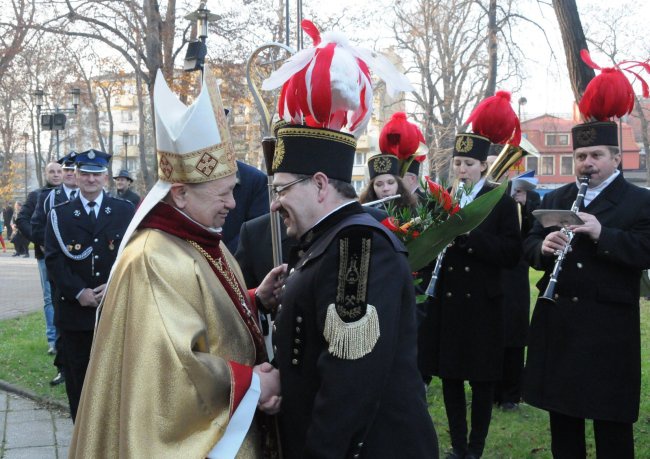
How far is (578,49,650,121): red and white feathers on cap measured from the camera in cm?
464

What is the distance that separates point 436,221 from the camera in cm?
370

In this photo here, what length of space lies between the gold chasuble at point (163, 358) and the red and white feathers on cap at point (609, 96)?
9.11 feet

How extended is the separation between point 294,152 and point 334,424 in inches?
40.6

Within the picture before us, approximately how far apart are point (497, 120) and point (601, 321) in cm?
189

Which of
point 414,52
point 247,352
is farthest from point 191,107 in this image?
point 414,52

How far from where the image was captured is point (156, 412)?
2762 mm

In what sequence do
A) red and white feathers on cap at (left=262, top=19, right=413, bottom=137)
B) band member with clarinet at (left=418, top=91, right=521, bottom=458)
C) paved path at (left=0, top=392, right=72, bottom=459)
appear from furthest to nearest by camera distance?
1. paved path at (left=0, top=392, right=72, bottom=459)
2. band member with clarinet at (left=418, top=91, right=521, bottom=458)
3. red and white feathers on cap at (left=262, top=19, right=413, bottom=137)

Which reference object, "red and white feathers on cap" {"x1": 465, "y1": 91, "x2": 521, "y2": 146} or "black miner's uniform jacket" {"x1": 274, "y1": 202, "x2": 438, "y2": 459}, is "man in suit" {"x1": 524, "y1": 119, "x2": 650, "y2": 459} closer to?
"red and white feathers on cap" {"x1": 465, "y1": 91, "x2": 521, "y2": 146}


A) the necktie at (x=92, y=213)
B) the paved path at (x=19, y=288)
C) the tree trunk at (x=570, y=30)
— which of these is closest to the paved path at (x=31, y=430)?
the necktie at (x=92, y=213)

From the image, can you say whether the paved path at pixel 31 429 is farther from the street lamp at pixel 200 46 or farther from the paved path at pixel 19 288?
the street lamp at pixel 200 46


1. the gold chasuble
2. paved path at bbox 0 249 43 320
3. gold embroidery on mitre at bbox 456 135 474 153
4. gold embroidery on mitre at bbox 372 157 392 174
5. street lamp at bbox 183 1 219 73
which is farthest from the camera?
paved path at bbox 0 249 43 320

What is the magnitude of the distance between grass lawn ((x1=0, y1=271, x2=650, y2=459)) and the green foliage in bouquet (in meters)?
2.57

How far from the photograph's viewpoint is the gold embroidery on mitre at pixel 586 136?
15.1 feet

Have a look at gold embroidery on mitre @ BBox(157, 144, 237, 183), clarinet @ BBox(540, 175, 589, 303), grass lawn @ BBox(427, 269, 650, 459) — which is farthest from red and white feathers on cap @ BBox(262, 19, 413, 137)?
grass lawn @ BBox(427, 269, 650, 459)
